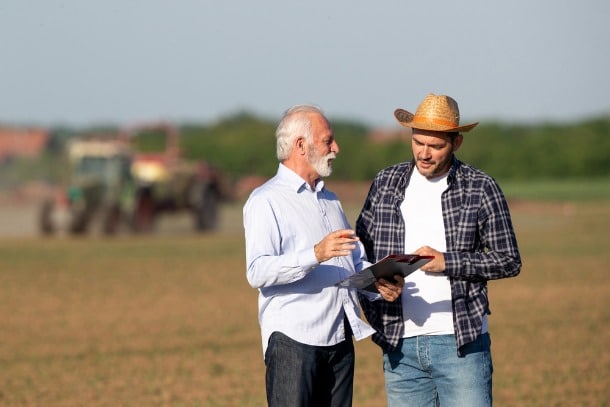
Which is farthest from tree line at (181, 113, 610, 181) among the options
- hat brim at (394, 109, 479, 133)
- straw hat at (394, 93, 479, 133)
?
straw hat at (394, 93, 479, 133)

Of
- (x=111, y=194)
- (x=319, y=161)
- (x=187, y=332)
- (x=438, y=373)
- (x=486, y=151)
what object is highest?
(x=486, y=151)

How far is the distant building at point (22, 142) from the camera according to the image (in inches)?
2557

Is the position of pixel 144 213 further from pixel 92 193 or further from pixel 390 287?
pixel 390 287

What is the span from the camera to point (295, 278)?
4.50 m

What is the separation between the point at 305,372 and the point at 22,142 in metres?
70.4

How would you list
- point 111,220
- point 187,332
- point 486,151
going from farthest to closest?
1. point 486,151
2. point 111,220
3. point 187,332

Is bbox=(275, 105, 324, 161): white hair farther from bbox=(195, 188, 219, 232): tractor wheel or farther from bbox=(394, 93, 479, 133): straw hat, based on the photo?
bbox=(195, 188, 219, 232): tractor wheel

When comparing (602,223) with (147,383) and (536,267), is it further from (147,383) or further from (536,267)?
(147,383)

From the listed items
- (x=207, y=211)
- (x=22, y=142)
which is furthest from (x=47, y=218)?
(x=22, y=142)

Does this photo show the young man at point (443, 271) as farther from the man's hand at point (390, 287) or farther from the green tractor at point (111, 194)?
the green tractor at point (111, 194)

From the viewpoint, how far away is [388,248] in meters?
4.79

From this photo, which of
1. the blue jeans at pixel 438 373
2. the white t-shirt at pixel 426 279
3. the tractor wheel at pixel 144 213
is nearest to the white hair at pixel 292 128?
the white t-shirt at pixel 426 279

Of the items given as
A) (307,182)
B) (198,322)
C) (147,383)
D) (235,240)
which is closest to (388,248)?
(307,182)

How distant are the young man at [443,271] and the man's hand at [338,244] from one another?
0.35m
